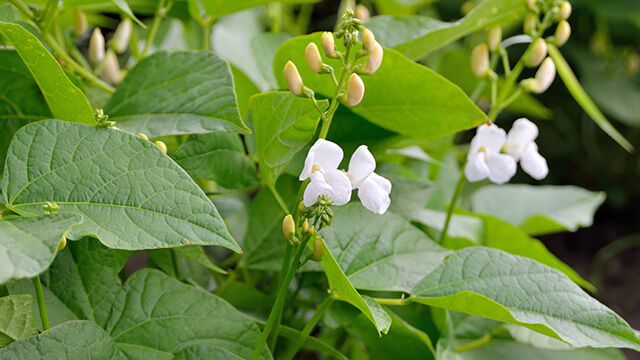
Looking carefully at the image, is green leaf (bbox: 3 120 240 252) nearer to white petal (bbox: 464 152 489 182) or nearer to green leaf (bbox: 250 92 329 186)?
green leaf (bbox: 250 92 329 186)

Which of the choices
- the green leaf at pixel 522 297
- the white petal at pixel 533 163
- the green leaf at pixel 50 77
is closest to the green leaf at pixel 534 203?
the white petal at pixel 533 163

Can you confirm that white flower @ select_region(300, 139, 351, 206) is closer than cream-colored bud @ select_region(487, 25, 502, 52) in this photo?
Yes

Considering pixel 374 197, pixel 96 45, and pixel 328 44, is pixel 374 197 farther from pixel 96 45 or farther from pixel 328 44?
pixel 96 45

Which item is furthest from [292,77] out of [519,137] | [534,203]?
[534,203]

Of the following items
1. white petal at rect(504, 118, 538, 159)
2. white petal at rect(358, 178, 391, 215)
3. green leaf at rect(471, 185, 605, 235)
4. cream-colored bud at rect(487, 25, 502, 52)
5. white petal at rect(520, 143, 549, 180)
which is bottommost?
white petal at rect(358, 178, 391, 215)

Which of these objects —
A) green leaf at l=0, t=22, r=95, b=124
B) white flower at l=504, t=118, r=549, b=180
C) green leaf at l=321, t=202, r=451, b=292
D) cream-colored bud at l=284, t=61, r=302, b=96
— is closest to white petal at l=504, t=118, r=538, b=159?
white flower at l=504, t=118, r=549, b=180

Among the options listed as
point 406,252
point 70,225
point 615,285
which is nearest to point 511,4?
point 406,252
